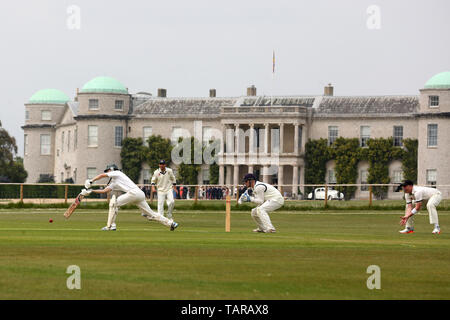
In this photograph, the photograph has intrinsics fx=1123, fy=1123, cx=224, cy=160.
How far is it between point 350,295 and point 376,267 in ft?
9.56

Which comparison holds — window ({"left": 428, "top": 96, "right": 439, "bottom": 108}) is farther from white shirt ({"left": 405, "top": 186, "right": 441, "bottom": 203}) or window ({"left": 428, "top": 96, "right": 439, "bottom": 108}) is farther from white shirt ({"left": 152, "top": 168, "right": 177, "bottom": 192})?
white shirt ({"left": 405, "top": 186, "right": 441, "bottom": 203})

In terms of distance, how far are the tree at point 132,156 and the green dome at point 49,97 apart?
1601cm

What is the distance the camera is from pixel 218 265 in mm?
16891

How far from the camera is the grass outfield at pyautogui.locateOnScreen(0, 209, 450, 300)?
13.8 meters

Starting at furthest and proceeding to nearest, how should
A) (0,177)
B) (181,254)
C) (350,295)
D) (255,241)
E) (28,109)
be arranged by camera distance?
(28,109), (0,177), (255,241), (181,254), (350,295)

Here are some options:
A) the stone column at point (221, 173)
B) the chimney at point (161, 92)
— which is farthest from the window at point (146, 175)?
the chimney at point (161, 92)

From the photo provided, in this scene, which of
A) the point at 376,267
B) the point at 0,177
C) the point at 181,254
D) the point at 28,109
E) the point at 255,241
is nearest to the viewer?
the point at 376,267

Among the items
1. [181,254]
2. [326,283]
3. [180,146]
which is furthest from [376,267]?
[180,146]

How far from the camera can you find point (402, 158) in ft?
310

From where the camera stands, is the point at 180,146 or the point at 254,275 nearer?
the point at 254,275

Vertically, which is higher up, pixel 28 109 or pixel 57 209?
pixel 28 109

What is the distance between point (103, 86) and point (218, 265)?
90236 millimetres

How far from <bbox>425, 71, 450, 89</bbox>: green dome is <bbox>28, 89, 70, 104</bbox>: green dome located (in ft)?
137
